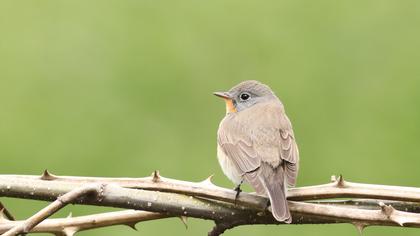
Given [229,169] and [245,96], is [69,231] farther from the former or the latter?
[245,96]

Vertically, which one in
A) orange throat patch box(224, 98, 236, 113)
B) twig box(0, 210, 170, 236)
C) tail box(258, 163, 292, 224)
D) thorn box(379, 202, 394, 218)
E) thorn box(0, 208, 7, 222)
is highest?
orange throat patch box(224, 98, 236, 113)

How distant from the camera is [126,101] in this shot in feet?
26.8

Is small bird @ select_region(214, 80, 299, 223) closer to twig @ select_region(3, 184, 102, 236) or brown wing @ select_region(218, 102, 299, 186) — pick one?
brown wing @ select_region(218, 102, 299, 186)

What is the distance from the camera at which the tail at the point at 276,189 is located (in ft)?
11.0

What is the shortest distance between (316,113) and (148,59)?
1829 mm

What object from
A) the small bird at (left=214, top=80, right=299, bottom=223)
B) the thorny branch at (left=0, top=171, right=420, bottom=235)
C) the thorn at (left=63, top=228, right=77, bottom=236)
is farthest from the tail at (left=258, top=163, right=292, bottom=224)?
the thorn at (left=63, top=228, right=77, bottom=236)

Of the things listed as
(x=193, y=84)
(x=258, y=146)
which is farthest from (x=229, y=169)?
(x=193, y=84)

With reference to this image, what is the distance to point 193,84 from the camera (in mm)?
8180

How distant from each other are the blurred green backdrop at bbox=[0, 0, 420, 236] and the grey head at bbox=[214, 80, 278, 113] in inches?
60.2

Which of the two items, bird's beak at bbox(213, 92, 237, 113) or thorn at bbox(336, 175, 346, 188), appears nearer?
thorn at bbox(336, 175, 346, 188)

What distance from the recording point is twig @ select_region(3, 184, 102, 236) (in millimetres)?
2736

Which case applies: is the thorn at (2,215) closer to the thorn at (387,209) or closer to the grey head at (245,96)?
the thorn at (387,209)

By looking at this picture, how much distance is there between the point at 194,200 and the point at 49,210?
0.54m

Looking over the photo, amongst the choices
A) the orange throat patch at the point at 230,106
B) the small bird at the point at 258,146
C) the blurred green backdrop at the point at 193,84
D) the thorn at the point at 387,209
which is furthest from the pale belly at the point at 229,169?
the blurred green backdrop at the point at 193,84
